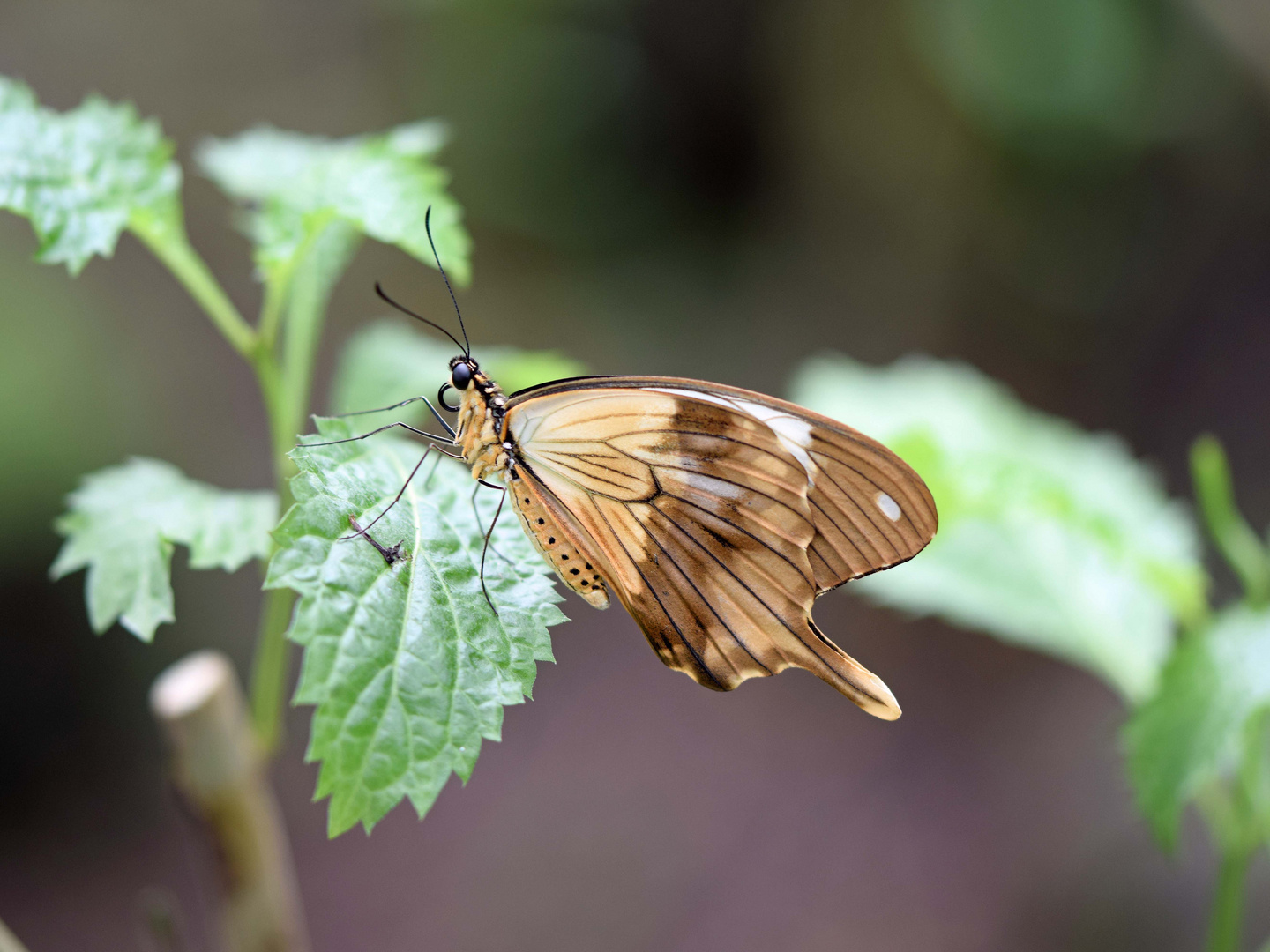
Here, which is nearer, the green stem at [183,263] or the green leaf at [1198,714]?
the green stem at [183,263]

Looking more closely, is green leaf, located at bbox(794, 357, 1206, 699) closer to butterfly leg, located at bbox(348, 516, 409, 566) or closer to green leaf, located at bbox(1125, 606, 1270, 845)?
green leaf, located at bbox(1125, 606, 1270, 845)

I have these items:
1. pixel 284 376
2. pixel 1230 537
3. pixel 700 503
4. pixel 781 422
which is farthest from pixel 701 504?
pixel 1230 537

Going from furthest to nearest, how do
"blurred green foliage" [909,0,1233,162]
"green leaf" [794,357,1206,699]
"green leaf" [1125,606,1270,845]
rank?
"blurred green foliage" [909,0,1233,162], "green leaf" [794,357,1206,699], "green leaf" [1125,606,1270,845]

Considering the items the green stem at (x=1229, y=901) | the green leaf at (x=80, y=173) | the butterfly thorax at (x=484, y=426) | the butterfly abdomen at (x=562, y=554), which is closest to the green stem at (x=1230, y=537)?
the green stem at (x=1229, y=901)

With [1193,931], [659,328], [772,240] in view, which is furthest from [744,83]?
[1193,931]

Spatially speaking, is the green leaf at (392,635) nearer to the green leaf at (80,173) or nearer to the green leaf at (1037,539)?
the green leaf at (80,173)

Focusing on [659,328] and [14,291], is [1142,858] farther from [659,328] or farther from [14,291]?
[14,291]

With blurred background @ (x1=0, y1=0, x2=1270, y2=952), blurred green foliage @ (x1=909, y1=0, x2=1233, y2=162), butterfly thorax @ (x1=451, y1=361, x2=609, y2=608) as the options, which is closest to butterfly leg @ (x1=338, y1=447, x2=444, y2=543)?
butterfly thorax @ (x1=451, y1=361, x2=609, y2=608)
